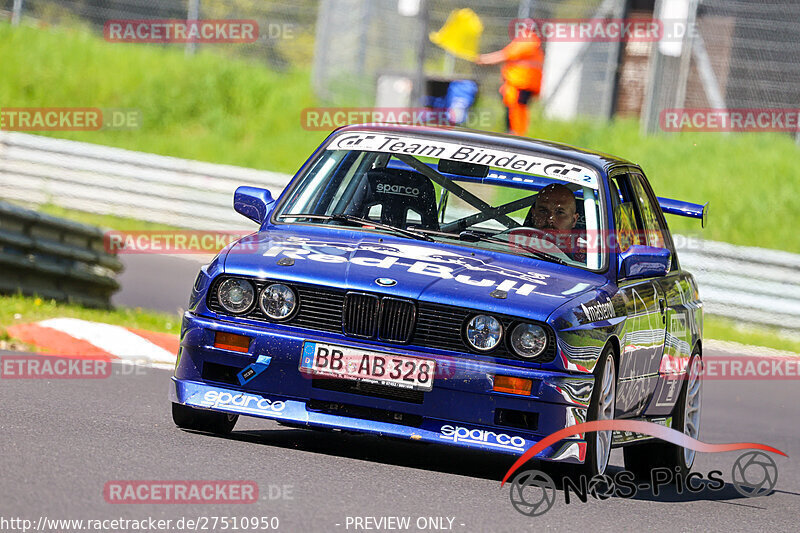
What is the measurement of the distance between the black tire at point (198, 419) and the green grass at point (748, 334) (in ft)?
32.9

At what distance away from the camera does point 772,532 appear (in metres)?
6.14

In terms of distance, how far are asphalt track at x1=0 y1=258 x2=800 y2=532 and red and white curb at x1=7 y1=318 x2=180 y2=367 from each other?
1035 millimetres

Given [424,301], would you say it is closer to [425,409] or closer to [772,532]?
[425,409]

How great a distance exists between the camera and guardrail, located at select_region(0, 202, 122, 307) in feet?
35.5

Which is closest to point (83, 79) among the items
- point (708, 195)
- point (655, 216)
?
point (708, 195)

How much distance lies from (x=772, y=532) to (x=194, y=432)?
2.60 meters

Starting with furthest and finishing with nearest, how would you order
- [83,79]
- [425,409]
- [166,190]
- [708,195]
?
[83,79]
[708,195]
[166,190]
[425,409]

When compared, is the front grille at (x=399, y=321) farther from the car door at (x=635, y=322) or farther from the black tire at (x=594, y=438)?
the car door at (x=635, y=322)

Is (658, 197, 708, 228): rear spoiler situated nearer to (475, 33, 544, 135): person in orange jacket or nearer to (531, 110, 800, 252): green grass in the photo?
(531, 110, 800, 252): green grass

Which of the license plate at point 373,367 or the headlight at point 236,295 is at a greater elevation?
the headlight at point 236,295

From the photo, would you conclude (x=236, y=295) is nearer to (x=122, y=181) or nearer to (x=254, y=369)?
(x=254, y=369)

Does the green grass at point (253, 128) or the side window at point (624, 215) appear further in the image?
the green grass at point (253, 128)

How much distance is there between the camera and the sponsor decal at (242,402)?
6.17 meters

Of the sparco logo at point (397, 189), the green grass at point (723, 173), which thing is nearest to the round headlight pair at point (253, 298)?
the sparco logo at point (397, 189)
